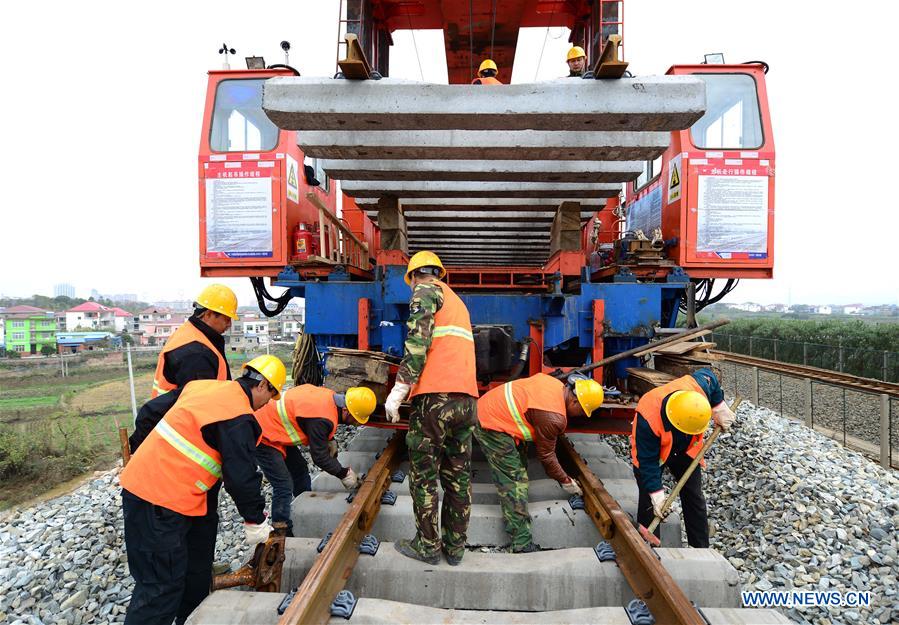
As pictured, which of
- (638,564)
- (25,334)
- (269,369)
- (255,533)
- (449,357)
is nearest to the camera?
(638,564)

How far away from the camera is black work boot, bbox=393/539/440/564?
2568 millimetres

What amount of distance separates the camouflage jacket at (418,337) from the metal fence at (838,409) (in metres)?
4.98

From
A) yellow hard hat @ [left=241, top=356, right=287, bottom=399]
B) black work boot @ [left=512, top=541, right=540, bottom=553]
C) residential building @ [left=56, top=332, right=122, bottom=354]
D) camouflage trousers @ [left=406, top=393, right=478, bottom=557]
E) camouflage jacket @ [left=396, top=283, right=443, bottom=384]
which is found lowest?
residential building @ [left=56, top=332, right=122, bottom=354]

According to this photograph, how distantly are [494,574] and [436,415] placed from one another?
0.88m

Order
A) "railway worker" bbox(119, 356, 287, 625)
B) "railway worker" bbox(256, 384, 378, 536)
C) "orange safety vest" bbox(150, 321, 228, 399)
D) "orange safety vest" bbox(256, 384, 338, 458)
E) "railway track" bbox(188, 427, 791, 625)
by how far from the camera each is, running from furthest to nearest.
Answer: "orange safety vest" bbox(256, 384, 338, 458)
"railway worker" bbox(256, 384, 378, 536)
"orange safety vest" bbox(150, 321, 228, 399)
"railway worker" bbox(119, 356, 287, 625)
"railway track" bbox(188, 427, 791, 625)

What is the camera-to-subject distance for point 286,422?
3574mm

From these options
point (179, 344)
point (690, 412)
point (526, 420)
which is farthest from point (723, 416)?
point (179, 344)

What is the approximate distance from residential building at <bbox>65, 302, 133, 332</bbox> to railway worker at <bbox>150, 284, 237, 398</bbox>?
56628mm

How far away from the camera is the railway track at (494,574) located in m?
2.07

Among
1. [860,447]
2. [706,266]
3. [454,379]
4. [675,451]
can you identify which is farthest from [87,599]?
[860,447]

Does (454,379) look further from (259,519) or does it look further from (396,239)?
(396,239)

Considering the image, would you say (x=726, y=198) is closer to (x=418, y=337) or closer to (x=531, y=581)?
(x=418, y=337)

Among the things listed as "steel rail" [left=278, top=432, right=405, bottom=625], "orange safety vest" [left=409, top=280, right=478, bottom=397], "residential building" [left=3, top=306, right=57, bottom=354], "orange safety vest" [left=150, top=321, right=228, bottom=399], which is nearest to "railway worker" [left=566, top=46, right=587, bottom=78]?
"orange safety vest" [left=409, top=280, right=478, bottom=397]

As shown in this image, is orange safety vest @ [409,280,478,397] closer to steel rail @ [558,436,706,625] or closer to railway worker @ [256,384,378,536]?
railway worker @ [256,384,378,536]
